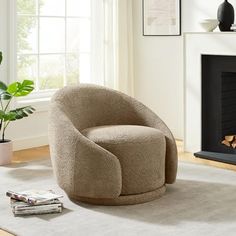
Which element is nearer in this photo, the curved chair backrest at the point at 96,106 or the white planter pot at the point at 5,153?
the curved chair backrest at the point at 96,106

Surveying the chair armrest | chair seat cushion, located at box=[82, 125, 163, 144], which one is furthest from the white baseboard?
the chair armrest

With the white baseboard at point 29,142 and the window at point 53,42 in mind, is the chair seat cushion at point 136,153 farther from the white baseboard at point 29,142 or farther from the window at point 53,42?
the window at point 53,42

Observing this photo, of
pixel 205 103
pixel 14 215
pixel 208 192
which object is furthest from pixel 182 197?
pixel 205 103

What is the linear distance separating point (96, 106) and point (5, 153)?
1.14 meters

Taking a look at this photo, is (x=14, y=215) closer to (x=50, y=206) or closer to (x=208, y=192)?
(x=50, y=206)

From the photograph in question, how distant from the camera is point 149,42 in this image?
20.0 ft

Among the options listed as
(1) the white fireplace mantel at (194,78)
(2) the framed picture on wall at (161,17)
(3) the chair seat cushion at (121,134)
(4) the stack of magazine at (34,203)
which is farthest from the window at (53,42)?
(4) the stack of magazine at (34,203)

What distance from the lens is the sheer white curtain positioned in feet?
19.9

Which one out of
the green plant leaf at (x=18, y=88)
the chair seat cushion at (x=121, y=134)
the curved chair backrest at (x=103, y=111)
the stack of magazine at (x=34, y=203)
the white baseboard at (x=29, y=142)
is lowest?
the stack of magazine at (x=34, y=203)

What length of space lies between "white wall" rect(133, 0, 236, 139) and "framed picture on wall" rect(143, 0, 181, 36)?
2.2 inches

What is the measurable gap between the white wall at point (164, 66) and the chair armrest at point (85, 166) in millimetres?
2448

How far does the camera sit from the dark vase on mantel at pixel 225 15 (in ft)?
16.4

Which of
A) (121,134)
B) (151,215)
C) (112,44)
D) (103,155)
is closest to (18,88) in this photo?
(121,134)

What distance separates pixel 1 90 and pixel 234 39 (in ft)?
A: 6.71
